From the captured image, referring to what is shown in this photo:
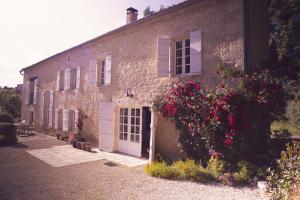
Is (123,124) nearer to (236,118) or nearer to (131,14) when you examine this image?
(236,118)

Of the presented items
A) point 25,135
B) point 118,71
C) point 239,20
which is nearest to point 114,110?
point 118,71

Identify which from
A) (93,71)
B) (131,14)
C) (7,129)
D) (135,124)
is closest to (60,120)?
(7,129)

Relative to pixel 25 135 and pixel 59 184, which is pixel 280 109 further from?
pixel 25 135

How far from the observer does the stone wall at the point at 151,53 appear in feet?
22.9

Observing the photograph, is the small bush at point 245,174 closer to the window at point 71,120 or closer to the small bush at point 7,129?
the window at point 71,120

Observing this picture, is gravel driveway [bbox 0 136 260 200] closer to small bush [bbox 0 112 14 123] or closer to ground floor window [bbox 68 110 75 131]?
small bush [bbox 0 112 14 123]

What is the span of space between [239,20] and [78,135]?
8845 mm

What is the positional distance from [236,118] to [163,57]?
3.38 meters

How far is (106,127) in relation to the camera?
10.2 m

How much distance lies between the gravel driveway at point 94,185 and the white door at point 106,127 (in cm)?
252

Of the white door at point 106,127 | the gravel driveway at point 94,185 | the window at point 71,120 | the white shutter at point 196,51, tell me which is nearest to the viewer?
the gravel driveway at point 94,185

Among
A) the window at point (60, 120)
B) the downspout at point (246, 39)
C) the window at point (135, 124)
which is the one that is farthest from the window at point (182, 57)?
the window at point (60, 120)

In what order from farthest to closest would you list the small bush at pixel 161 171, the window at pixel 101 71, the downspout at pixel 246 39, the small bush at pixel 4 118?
1. the small bush at pixel 4 118
2. the window at pixel 101 71
3. the downspout at pixel 246 39
4. the small bush at pixel 161 171

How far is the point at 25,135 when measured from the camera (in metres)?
15.0
